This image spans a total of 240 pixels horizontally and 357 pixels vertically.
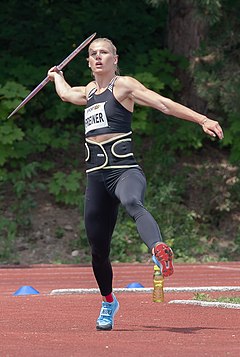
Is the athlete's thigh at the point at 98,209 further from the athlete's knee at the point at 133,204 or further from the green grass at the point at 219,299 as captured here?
the green grass at the point at 219,299

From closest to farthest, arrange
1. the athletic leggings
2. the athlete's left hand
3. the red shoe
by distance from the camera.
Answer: the red shoe, the athlete's left hand, the athletic leggings

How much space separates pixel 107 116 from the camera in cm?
836

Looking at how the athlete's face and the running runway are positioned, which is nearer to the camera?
the running runway

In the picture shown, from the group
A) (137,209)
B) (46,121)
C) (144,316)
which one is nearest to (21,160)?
(46,121)

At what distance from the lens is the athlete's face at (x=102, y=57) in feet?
27.7

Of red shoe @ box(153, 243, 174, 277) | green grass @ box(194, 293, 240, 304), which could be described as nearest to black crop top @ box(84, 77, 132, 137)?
red shoe @ box(153, 243, 174, 277)

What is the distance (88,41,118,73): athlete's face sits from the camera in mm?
8453

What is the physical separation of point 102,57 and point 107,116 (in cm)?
44

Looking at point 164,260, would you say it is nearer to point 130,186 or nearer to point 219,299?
point 130,186

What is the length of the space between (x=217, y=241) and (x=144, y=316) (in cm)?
1171

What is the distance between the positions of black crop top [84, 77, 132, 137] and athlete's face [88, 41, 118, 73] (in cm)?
11

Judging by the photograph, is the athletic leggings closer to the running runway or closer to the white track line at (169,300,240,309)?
the running runway

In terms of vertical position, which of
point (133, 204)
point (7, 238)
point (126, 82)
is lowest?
point (7, 238)

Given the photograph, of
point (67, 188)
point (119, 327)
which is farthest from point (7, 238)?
point (119, 327)
